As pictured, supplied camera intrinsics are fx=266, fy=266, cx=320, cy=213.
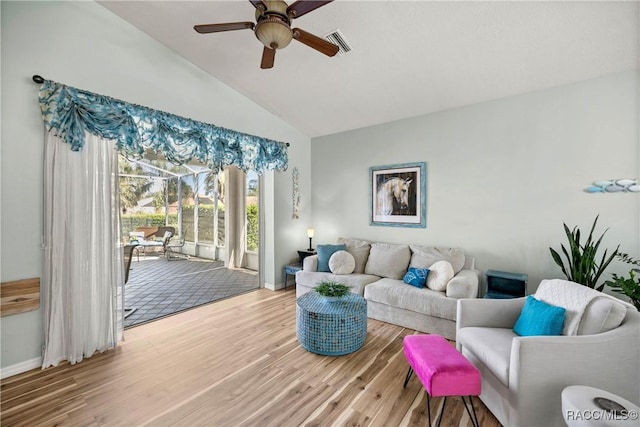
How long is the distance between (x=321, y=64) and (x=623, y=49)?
2.84 meters

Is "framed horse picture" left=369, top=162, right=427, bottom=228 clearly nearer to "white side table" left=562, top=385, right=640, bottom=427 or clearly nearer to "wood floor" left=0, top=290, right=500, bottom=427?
"wood floor" left=0, top=290, right=500, bottom=427

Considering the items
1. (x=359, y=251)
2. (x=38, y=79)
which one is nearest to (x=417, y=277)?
(x=359, y=251)

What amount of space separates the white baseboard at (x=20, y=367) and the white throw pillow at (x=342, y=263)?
3.13 m

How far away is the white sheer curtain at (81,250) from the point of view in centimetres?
237

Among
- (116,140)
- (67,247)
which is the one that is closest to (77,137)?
(116,140)

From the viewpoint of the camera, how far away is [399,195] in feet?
13.6

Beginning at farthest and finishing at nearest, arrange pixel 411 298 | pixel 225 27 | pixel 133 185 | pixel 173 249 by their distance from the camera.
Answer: pixel 173 249, pixel 133 185, pixel 411 298, pixel 225 27

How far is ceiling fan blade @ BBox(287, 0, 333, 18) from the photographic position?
179 centimetres

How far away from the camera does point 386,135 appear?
167 inches

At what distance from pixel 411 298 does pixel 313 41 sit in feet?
9.09

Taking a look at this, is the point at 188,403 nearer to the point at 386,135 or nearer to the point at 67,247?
the point at 67,247

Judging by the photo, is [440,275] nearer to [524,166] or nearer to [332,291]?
[332,291]

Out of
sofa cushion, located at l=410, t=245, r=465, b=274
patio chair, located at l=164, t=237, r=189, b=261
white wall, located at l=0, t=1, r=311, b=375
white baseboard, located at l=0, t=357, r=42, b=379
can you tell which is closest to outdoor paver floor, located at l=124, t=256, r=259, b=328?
patio chair, located at l=164, t=237, r=189, b=261

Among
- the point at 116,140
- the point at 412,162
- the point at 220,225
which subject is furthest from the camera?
the point at 220,225
